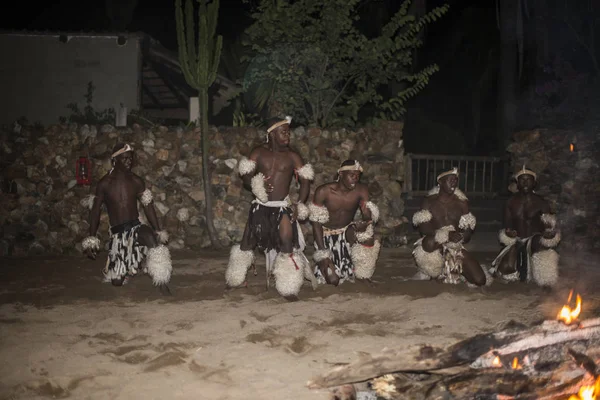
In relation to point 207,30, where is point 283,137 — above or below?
below

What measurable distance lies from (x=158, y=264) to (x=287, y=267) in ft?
4.42

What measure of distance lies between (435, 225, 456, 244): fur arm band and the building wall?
9.53 metres

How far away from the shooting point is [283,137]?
18.7 feet

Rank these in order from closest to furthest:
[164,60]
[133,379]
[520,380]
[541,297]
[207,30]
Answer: [520,380]
[133,379]
[541,297]
[207,30]
[164,60]

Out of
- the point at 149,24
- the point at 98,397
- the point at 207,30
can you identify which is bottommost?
the point at 98,397

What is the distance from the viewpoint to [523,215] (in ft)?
20.7

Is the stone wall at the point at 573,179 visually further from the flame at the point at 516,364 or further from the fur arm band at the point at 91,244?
the fur arm band at the point at 91,244

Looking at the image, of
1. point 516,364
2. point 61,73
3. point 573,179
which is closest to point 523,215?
point 573,179

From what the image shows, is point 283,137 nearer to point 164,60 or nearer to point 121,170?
point 121,170

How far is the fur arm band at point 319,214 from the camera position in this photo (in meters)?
5.87

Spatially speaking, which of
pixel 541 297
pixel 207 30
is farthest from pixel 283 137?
pixel 207 30

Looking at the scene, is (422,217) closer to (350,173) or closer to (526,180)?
(350,173)

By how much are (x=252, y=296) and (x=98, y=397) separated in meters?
2.52

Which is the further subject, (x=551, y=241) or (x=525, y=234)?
(x=525, y=234)
